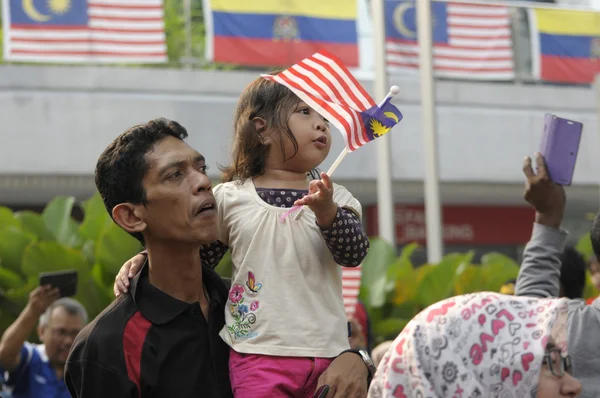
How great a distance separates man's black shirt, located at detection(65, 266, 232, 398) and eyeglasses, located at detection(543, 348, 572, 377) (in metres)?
1.10

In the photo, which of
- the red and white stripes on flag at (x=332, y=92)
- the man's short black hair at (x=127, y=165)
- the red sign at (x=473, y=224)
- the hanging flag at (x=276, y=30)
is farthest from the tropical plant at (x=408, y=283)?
the red sign at (x=473, y=224)

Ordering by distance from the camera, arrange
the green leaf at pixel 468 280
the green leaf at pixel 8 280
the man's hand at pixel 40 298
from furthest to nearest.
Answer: the green leaf at pixel 468 280, the green leaf at pixel 8 280, the man's hand at pixel 40 298

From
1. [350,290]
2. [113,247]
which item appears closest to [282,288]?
[350,290]

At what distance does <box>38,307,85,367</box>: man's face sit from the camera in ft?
25.1

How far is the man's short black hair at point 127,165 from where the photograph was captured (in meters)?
3.57

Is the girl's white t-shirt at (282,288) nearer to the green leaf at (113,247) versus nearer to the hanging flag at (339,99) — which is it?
the hanging flag at (339,99)

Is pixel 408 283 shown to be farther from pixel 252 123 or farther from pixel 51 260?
pixel 252 123

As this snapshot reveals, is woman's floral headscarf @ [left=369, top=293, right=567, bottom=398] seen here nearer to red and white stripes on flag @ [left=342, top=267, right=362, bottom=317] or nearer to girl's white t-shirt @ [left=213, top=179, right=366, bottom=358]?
girl's white t-shirt @ [left=213, top=179, right=366, bottom=358]

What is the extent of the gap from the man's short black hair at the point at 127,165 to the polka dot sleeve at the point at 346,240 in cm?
58

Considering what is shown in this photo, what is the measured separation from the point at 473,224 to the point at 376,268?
11242mm

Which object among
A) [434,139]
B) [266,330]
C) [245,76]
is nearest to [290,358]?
[266,330]

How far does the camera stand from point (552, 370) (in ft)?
9.51

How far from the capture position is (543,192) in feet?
13.3

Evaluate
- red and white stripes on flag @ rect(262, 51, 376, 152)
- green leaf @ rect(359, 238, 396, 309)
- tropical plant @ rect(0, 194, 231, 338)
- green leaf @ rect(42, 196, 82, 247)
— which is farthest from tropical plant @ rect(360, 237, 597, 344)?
red and white stripes on flag @ rect(262, 51, 376, 152)
